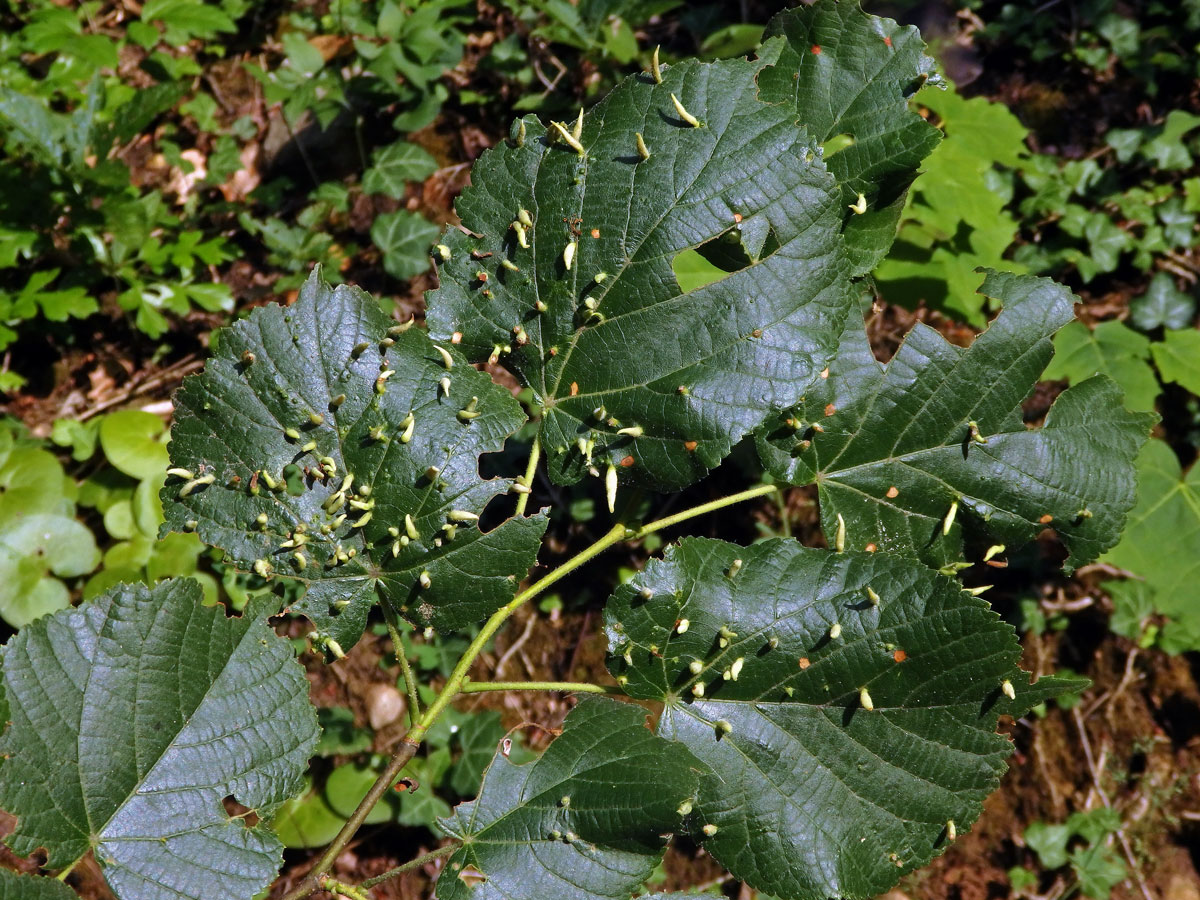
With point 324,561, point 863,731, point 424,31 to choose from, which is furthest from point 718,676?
point 424,31

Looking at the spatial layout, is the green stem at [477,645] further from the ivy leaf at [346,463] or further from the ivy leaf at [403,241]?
the ivy leaf at [403,241]

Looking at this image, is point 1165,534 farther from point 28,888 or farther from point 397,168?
point 28,888

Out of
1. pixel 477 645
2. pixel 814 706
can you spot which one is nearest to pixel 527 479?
pixel 477 645

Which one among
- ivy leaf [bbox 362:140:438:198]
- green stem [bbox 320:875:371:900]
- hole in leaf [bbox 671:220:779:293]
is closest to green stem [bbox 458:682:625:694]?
green stem [bbox 320:875:371:900]

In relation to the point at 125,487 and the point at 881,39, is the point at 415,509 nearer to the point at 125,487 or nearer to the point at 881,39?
the point at 881,39

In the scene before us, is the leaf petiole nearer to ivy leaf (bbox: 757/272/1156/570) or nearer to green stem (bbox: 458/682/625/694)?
green stem (bbox: 458/682/625/694)
